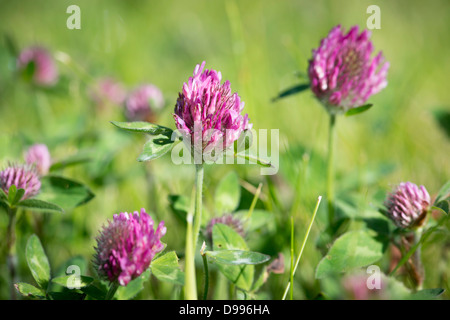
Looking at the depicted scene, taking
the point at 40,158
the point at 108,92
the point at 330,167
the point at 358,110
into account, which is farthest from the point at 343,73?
the point at 108,92

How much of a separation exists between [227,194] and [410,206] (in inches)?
19.5

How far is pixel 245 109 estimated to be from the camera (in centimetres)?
216

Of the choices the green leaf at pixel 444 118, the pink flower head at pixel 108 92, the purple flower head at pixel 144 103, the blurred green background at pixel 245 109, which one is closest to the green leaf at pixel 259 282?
the blurred green background at pixel 245 109

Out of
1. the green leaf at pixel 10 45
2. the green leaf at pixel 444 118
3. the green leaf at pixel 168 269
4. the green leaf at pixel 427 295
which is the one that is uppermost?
the green leaf at pixel 10 45

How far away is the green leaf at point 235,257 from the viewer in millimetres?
952

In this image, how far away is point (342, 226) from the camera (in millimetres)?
1445

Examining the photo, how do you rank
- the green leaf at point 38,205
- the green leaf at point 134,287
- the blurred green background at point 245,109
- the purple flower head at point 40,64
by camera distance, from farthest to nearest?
1. the purple flower head at point 40,64
2. the blurred green background at point 245,109
3. the green leaf at point 38,205
4. the green leaf at point 134,287

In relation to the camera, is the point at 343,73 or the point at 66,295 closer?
the point at 66,295

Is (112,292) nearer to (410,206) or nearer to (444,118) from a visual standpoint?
(410,206)

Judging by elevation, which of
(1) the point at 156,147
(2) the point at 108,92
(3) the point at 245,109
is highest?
(2) the point at 108,92

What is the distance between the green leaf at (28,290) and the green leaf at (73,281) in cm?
7

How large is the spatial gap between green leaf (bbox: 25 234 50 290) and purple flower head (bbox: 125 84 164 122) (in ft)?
2.71

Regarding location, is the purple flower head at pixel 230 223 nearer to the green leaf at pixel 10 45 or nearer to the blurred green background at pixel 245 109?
the blurred green background at pixel 245 109
